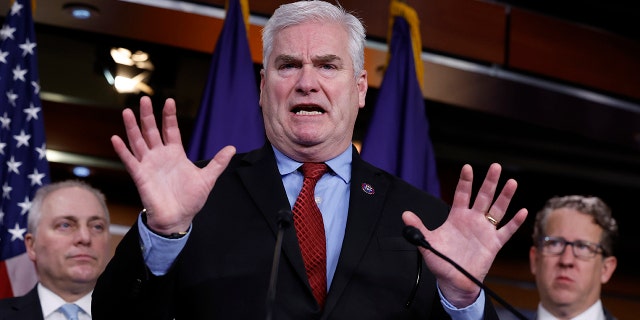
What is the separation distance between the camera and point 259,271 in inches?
71.7

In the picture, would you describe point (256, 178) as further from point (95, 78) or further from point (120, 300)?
point (95, 78)

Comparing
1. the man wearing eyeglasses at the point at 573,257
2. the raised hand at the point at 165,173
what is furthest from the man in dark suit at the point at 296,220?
the man wearing eyeglasses at the point at 573,257

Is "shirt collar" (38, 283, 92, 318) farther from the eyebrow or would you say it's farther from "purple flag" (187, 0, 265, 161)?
the eyebrow

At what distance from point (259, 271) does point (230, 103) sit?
1815 millimetres

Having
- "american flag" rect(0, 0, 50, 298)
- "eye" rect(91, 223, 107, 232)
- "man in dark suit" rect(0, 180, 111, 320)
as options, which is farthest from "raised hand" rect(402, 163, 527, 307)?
"american flag" rect(0, 0, 50, 298)

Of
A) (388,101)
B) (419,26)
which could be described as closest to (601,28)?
(419,26)

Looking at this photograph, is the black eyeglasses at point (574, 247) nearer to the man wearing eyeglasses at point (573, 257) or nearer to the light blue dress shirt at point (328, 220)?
the man wearing eyeglasses at point (573, 257)

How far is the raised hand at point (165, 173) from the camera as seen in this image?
168 centimetres

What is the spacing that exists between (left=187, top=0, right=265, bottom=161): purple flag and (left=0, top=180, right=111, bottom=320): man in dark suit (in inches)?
20.6

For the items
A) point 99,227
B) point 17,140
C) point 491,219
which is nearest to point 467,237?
point 491,219

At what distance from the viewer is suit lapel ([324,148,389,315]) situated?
1.82 m

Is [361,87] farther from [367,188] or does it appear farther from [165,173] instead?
[165,173]

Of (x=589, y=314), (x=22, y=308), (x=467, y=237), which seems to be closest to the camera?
(x=467, y=237)

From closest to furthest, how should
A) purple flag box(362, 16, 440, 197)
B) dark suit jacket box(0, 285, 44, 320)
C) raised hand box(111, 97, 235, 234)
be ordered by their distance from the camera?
raised hand box(111, 97, 235, 234), dark suit jacket box(0, 285, 44, 320), purple flag box(362, 16, 440, 197)
